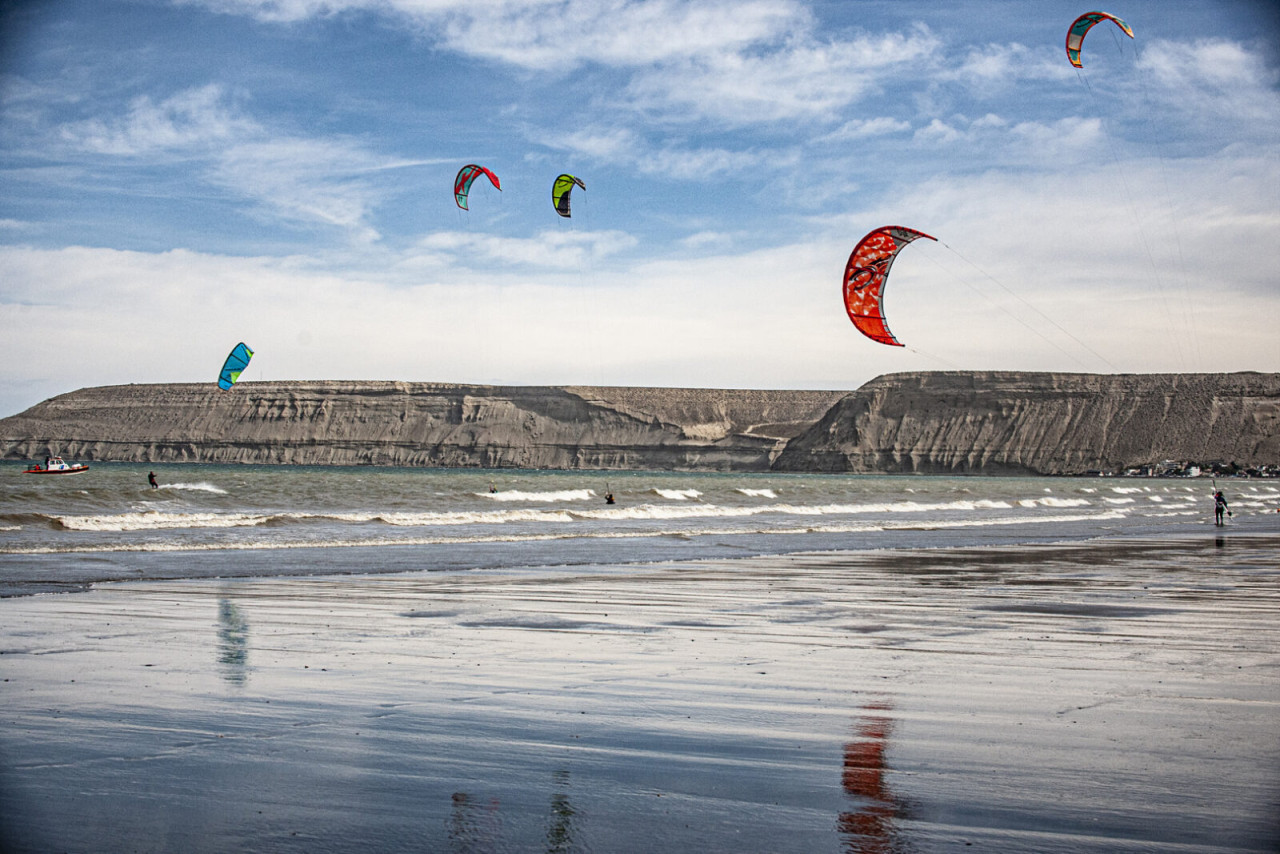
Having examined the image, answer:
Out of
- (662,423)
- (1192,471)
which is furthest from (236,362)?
(662,423)

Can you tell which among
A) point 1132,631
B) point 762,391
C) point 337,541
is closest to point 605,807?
point 1132,631

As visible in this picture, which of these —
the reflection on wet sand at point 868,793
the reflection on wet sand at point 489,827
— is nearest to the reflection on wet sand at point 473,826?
the reflection on wet sand at point 489,827

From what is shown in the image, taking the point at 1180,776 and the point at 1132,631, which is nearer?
the point at 1180,776

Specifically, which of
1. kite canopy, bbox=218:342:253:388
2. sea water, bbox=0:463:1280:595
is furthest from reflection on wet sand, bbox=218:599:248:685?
kite canopy, bbox=218:342:253:388

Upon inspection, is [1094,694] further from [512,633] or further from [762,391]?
[762,391]

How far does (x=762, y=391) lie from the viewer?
182 metres

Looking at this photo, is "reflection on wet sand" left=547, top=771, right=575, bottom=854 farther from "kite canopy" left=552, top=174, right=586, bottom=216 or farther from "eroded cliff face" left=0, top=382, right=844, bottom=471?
"eroded cliff face" left=0, top=382, right=844, bottom=471

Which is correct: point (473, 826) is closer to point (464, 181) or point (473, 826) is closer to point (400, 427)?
point (464, 181)

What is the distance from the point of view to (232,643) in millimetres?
8812

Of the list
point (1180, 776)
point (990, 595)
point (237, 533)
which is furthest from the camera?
point (237, 533)

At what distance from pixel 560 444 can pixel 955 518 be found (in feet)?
425

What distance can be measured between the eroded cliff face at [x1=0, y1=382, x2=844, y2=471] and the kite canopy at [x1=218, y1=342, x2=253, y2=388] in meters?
111

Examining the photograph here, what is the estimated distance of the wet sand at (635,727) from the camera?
423 centimetres

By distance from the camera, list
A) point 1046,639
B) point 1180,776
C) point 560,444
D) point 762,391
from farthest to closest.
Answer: point 762,391 → point 560,444 → point 1046,639 → point 1180,776
